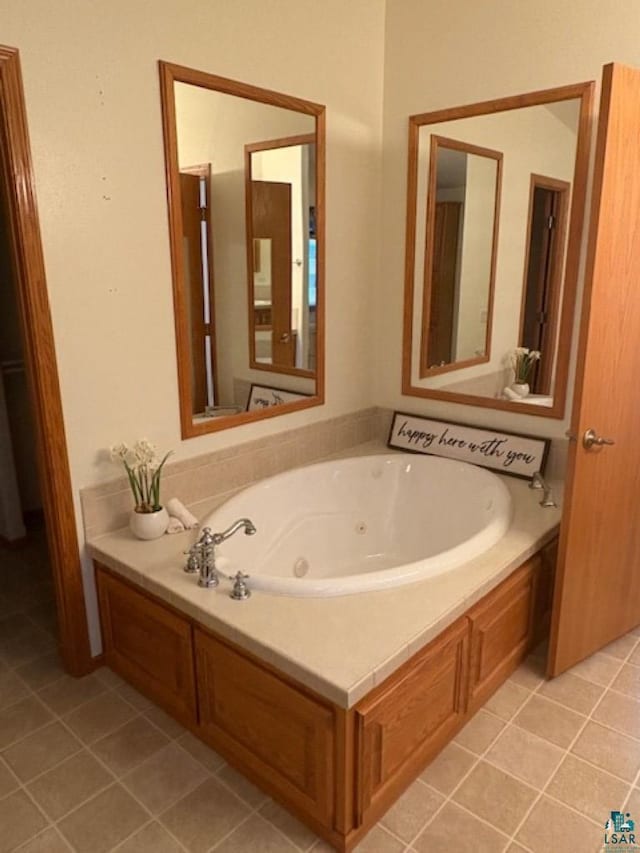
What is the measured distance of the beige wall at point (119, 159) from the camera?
1.78 meters

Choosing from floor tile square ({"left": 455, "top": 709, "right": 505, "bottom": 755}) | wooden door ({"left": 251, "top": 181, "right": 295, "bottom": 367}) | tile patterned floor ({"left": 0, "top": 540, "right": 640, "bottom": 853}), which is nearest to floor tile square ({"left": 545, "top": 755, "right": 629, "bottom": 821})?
tile patterned floor ({"left": 0, "top": 540, "right": 640, "bottom": 853})

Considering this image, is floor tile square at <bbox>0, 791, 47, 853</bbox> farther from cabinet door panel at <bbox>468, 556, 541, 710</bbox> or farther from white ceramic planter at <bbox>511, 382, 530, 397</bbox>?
white ceramic planter at <bbox>511, 382, 530, 397</bbox>

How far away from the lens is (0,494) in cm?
315

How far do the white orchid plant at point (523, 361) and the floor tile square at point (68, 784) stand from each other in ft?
7.20

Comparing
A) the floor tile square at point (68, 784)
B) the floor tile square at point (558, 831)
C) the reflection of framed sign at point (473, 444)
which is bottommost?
the floor tile square at point (558, 831)

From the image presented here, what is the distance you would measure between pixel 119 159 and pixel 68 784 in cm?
195

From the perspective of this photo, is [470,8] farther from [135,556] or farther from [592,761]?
[592,761]

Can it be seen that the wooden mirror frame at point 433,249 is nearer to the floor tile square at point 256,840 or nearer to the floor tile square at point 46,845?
the floor tile square at point 256,840

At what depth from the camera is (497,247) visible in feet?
8.76

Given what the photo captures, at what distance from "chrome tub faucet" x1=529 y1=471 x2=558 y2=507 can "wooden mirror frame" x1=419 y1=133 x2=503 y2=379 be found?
610 mm

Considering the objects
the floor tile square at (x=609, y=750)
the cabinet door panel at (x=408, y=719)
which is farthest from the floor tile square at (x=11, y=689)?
the floor tile square at (x=609, y=750)

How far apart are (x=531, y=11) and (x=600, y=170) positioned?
3.41 ft

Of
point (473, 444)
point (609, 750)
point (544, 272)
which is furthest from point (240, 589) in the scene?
point (544, 272)

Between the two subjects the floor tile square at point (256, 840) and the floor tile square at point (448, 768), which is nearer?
the floor tile square at point (256, 840)
